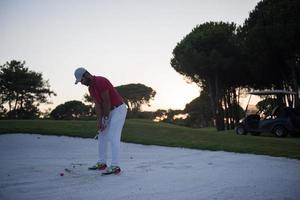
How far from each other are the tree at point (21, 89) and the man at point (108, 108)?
44.6 metres

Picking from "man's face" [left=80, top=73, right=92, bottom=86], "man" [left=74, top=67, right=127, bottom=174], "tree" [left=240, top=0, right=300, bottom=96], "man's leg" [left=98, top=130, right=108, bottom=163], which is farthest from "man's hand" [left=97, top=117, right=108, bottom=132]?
"tree" [left=240, top=0, right=300, bottom=96]

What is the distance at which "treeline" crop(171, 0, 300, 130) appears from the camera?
26.2 metres

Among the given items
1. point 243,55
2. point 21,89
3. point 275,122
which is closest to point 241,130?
point 275,122

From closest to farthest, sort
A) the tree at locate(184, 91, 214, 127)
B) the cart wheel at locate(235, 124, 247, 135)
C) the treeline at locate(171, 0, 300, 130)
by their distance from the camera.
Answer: the cart wheel at locate(235, 124, 247, 135) < the treeline at locate(171, 0, 300, 130) < the tree at locate(184, 91, 214, 127)

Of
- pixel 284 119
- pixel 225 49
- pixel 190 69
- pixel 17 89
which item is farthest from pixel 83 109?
pixel 284 119

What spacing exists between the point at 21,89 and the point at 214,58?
29694 millimetres

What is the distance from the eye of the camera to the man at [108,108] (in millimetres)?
6066

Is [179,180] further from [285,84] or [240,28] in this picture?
[240,28]

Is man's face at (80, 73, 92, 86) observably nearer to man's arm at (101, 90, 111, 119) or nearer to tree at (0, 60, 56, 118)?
man's arm at (101, 90, 111, 119)

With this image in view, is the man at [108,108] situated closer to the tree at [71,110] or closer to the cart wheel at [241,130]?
the cart wheel at [241,130]

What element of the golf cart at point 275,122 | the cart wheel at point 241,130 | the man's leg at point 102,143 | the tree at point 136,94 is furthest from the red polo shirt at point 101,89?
the tree at point 136,94

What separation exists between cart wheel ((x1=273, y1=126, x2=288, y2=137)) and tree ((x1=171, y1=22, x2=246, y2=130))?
1449 cm

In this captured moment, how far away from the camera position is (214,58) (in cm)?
3438

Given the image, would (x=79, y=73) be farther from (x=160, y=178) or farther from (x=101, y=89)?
(x=160, y=178)
